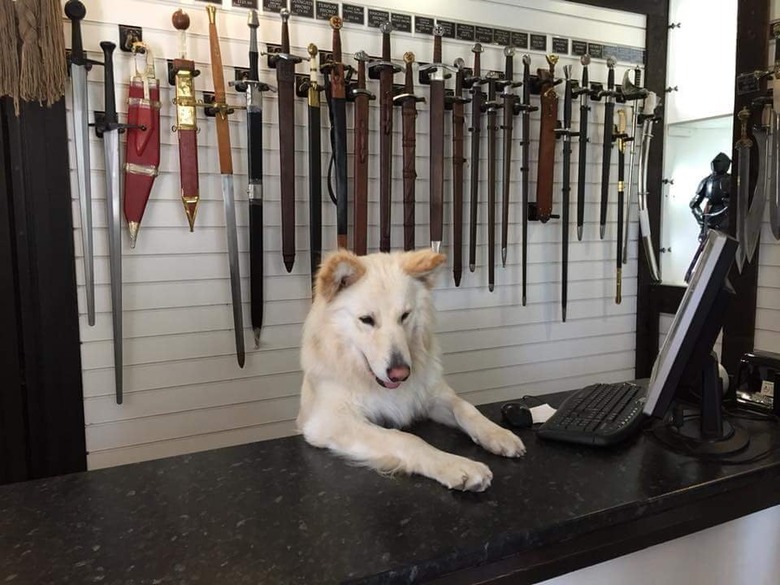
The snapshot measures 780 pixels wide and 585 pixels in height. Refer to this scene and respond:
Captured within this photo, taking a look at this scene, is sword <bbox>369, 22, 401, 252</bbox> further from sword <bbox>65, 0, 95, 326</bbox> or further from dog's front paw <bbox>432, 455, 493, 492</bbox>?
dog's front paw <bbox>432, 455, 493, 492</bbox>

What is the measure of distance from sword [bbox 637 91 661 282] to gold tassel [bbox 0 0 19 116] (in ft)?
10.5

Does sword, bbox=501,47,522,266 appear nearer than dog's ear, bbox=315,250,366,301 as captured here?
No

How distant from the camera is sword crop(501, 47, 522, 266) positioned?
3121mm

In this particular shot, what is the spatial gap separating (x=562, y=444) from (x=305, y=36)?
217 centimetres

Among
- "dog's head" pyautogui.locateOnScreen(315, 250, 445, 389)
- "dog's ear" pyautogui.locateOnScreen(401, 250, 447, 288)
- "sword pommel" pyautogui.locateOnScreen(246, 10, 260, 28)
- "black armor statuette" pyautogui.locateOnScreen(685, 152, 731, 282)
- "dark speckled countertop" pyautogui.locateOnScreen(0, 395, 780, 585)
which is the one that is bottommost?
"dark speckled countertop" pyautogui.locateOnScreen(0, 395, 780, 585)

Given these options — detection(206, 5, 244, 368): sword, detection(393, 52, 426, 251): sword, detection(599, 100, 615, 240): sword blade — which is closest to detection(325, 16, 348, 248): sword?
detection(393, 52, 426, 251): sword

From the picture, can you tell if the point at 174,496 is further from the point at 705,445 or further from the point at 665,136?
the point at 665,136

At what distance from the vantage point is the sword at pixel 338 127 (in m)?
2.66

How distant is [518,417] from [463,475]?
0.40 meters

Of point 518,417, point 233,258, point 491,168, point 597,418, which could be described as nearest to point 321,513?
point 518,417

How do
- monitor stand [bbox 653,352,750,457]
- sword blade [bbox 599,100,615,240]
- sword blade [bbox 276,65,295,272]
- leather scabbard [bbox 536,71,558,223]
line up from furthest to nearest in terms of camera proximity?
sword blade [bbox 599,100,615,240]
leather scabbard [bbox 536,71,558,223]
sword blade [bbox 276,65,295,272]
monitor stand [bbox 653,352,750,457]

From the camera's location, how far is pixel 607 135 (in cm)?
347

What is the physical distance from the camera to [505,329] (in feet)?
11.2

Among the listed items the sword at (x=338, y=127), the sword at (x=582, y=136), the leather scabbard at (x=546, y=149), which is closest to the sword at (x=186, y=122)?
the sword at (x=338, y=127)
